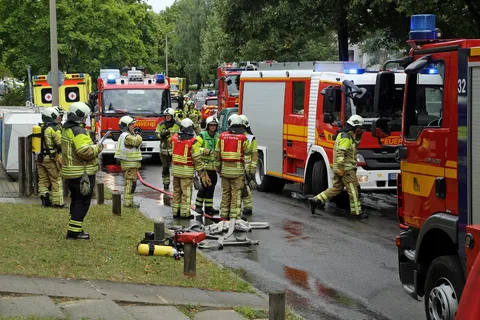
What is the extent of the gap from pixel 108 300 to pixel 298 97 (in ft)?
33.5

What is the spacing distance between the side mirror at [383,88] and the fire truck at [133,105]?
17.4 meters

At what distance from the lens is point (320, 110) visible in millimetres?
16688

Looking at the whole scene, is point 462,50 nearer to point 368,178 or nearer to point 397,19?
point 368,178

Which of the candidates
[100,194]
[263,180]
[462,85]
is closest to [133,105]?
[263,180]

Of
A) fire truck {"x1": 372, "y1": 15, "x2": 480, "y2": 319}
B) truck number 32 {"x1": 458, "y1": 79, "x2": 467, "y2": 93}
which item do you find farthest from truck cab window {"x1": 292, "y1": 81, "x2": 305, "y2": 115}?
truck number 32 {"x1": 458, "y1": 79, "x2": 467, "y2": 93}

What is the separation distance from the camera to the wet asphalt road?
917 cm

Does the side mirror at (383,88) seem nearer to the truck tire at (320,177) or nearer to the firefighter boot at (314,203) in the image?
the firefighter boot at (314,203)

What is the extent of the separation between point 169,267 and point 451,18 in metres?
15.0

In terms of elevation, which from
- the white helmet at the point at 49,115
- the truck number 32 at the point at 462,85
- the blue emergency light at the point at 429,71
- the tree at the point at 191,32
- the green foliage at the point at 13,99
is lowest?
the white helmet at the point at 49,115

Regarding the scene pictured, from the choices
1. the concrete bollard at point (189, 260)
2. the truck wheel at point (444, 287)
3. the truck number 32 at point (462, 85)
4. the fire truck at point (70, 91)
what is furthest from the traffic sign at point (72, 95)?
the truck number 32 at point (462, 85)

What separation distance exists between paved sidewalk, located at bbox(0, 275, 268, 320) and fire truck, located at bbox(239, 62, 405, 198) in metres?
6.39

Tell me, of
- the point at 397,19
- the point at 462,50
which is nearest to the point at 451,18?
the point at 397,19

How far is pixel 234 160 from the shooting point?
14250 millimetres

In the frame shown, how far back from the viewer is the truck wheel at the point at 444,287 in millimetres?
7055
